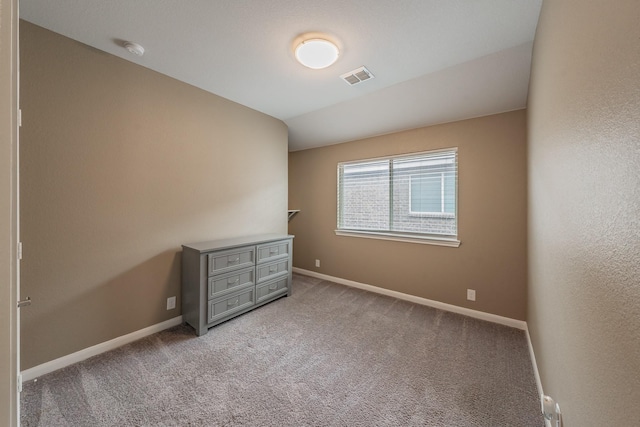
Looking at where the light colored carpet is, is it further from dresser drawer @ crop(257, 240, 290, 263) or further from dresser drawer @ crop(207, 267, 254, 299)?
dresser drawer @ crop(257, 240, 290, 263)

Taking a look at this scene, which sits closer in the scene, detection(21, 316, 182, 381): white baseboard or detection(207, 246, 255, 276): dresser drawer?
detection(21, 316, 182, 381): white baseboard

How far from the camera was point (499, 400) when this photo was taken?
161 centimetres

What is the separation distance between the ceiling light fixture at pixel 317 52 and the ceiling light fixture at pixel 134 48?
1.31 meters

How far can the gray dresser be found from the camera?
2.39 meters

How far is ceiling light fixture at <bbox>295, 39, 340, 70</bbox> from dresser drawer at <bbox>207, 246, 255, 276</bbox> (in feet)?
6.45

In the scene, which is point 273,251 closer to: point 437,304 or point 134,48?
point 437,304

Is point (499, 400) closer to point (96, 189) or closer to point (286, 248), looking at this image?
point (286, 248)

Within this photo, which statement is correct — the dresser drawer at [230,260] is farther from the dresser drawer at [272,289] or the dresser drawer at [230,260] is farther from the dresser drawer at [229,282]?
the dresser drawer at [272,289]

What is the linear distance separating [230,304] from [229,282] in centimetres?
24

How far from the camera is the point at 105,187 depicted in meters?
2.10

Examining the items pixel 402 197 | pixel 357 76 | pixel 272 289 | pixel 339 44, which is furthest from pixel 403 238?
pixel 339 44

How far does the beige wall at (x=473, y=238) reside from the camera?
8.31ft

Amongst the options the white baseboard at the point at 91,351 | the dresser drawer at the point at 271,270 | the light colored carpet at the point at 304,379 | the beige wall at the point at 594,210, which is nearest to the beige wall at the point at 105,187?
the white baseboard at the point at 91,351

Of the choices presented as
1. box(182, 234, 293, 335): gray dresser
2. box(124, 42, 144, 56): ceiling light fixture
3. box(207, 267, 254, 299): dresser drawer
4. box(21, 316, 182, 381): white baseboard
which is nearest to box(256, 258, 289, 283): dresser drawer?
box(182, 234, 293, 335): gray dresser
